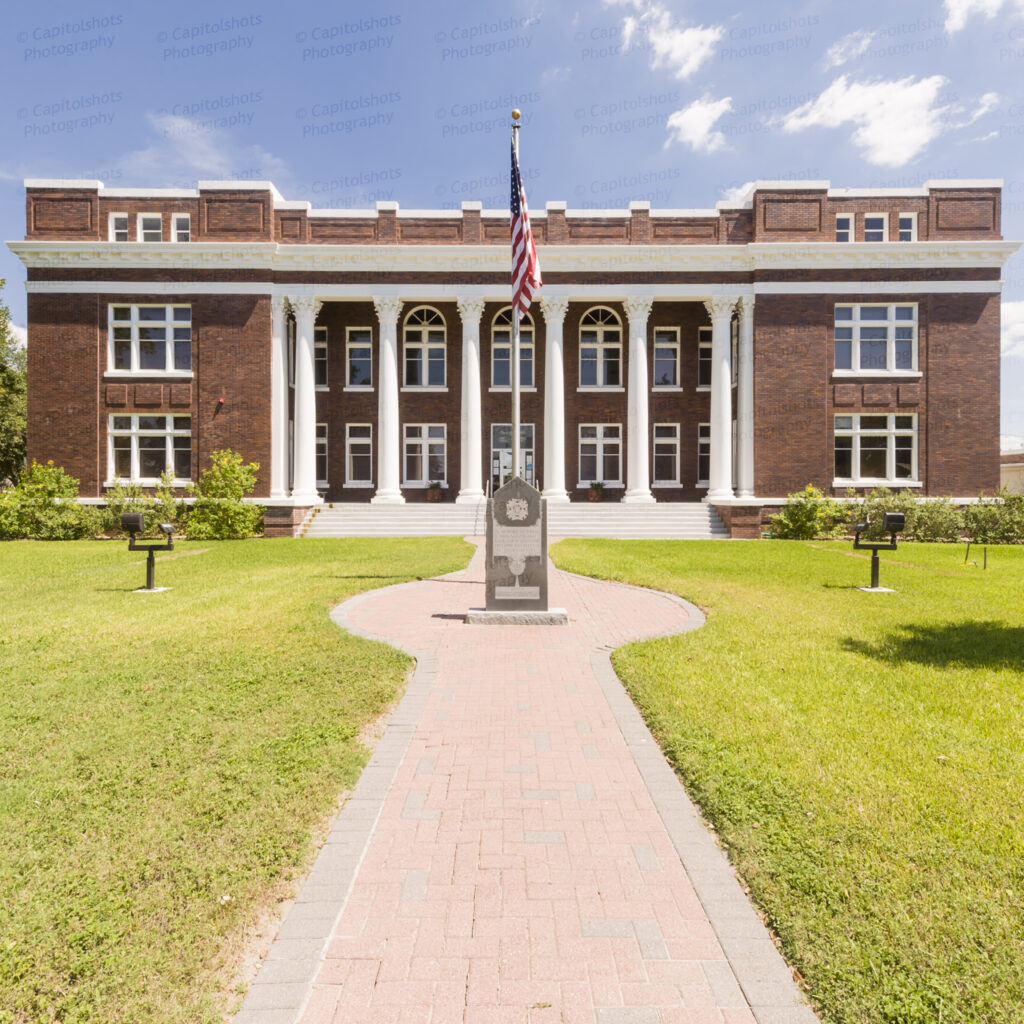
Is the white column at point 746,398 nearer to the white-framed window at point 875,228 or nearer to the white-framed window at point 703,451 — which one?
the white-framed window at point 703,451

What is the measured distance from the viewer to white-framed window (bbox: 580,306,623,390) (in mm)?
28641

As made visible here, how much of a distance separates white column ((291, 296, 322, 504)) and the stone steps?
1.84 m

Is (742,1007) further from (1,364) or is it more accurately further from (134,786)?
(1,364)

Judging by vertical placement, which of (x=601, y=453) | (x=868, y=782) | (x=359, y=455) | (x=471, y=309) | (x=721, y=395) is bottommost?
(x=868, y=782)

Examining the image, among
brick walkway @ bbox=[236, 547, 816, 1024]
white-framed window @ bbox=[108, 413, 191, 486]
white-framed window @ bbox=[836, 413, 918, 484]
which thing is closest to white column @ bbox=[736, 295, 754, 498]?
white-framed window @ bbox=[836, 413, 918, 484]

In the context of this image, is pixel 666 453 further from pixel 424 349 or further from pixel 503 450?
pixel 424 349

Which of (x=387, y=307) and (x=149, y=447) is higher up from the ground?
(x=387, y=307)

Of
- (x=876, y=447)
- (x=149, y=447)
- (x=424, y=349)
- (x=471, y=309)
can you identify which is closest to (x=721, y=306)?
(x=876, y=447)

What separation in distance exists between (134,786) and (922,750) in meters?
5.56

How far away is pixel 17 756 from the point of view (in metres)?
4.35

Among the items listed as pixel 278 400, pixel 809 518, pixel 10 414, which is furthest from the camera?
pixel 10 414

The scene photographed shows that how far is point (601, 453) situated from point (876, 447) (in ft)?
38.5

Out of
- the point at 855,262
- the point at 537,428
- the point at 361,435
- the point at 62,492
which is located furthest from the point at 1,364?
the point at 855,262

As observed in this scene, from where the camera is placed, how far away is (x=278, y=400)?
2516 cm
